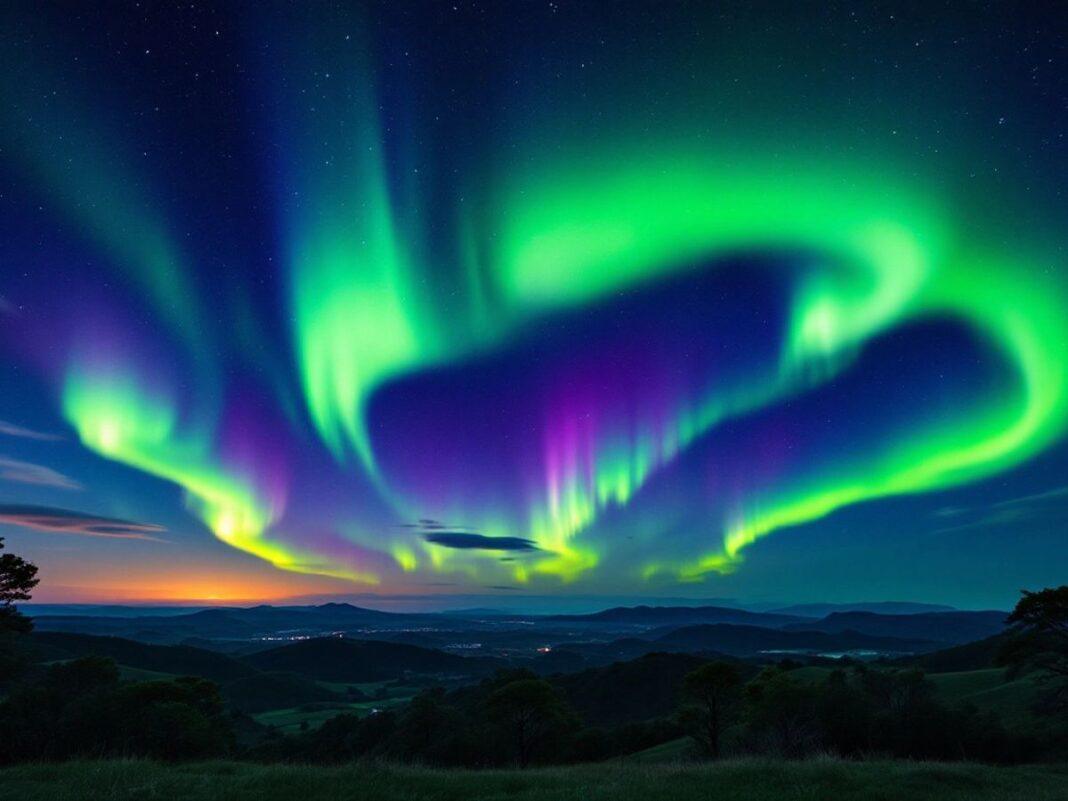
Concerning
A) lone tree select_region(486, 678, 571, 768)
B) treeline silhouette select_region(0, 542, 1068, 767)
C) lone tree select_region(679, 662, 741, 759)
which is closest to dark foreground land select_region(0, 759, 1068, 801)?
treeline silhouette select_region(0, 542, 1068, 767)

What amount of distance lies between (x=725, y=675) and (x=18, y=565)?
73828mm

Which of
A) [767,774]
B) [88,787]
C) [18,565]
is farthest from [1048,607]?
[18,565]

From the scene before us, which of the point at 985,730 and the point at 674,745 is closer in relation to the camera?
the point at 985,730

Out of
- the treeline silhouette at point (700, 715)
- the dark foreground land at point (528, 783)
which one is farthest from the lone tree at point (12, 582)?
the dark foreground land at point (528, 783)

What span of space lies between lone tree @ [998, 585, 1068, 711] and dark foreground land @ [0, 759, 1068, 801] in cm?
3332

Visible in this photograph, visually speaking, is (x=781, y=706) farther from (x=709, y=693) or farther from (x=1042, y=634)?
(x=1042, y=634)

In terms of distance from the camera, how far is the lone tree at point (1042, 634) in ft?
153

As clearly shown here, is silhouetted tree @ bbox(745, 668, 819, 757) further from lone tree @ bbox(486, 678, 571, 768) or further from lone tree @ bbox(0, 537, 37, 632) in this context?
lone tree @ bbox(0, 537, 37, 632)

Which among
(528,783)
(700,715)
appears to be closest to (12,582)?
(528,783)

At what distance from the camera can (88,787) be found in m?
16.0

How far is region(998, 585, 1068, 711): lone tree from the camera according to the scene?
46.5 m

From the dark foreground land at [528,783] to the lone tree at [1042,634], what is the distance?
3332cm

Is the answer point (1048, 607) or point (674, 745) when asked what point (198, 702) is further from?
point (1048, 607)

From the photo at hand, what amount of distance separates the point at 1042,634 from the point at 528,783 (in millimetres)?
48901
